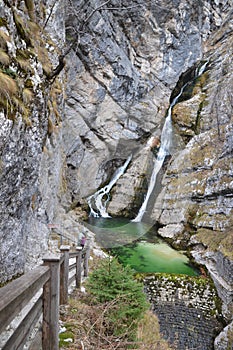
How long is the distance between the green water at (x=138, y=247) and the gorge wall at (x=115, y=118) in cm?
86

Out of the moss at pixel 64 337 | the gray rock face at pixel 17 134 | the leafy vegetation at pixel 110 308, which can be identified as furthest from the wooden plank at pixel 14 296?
the gray rock face at pixel 17 134

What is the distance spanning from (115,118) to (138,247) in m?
10.4

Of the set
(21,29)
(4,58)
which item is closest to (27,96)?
(4,58)

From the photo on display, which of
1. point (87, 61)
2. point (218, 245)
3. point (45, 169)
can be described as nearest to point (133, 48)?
point (87, 61)

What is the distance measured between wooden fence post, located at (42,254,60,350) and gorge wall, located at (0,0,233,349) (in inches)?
98.4

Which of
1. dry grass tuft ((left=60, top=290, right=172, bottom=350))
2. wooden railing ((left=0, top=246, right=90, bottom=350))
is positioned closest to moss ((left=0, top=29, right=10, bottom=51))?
wooden railing ((left=0, top=246, right=90, bottom=350))

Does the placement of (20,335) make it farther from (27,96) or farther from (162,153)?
(162,153)

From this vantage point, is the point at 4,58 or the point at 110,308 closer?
the point at 110,308

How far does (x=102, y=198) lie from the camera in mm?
18781

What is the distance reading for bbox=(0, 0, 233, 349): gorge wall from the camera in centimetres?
474

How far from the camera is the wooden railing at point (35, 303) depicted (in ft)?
3.14

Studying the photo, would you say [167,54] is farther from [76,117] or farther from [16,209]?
[16,209]

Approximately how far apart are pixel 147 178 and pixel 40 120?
1390 centimetres

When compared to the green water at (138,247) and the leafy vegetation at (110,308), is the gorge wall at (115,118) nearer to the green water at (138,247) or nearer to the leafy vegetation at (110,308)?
the green water at (138,247)
